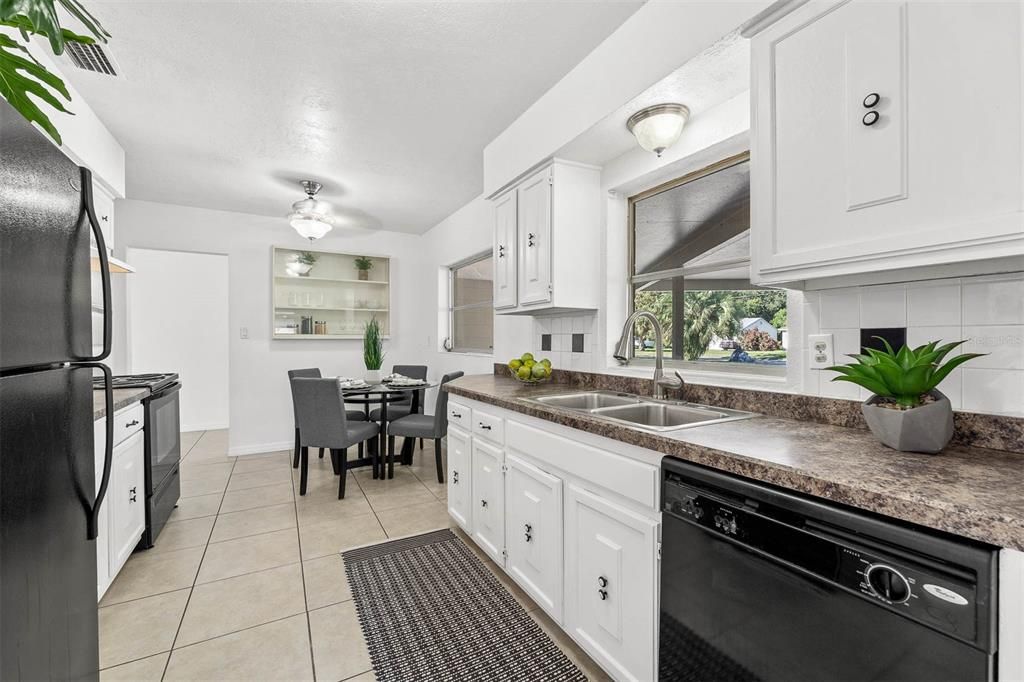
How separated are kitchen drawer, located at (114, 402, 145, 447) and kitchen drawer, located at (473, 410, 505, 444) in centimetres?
162

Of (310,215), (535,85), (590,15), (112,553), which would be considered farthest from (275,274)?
(590,15)

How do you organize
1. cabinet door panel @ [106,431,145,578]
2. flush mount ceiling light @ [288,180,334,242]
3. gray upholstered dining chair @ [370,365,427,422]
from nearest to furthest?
cabinet door panel @ [106,431,145,578], flush mount ceiling light @ [288,180,334,242], gray upholstered dining chair @ [370,365,427,422]

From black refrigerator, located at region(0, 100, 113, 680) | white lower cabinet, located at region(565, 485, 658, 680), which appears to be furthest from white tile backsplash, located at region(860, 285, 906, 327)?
black refrigerator, located at region(0, 100, 113, 680)

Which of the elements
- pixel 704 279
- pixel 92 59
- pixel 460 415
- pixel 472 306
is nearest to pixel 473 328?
pixel 472 306

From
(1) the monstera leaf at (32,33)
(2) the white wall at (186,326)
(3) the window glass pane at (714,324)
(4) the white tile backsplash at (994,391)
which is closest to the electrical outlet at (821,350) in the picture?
(3) the window glass pane at (714,324)

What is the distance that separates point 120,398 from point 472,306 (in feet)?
9.65

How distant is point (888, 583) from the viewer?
2.67 feet

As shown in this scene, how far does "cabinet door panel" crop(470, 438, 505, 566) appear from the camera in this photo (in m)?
2.16

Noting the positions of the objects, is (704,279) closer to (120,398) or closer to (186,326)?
(120,398)

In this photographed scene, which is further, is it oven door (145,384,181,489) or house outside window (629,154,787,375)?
oven door (145,384,181,489)

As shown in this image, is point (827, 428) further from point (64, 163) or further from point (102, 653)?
point (102, 653)

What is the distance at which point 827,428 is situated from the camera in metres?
1.44

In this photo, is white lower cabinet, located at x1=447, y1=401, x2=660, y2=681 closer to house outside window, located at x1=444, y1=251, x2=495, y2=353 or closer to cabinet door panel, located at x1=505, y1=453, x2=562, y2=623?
cabinet door panel, located at x1=505, y1=453, x2=562, y2=623

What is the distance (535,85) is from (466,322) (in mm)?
2770
